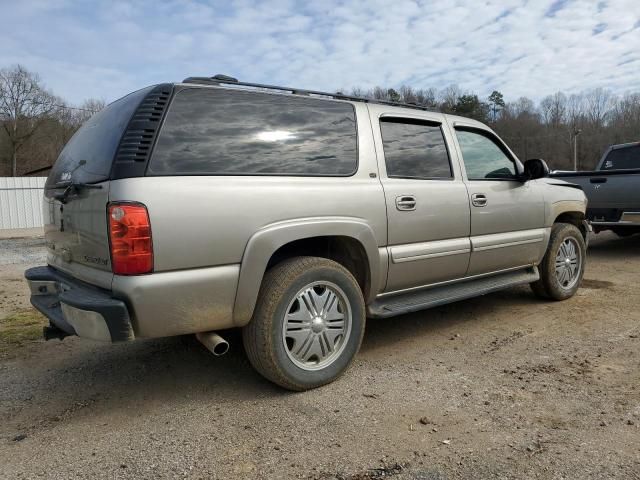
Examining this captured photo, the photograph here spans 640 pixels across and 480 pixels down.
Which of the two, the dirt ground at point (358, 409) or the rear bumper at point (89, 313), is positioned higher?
the rear bumper at point (89, 313)

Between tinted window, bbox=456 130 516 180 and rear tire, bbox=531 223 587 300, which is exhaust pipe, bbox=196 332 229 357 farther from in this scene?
rear tire, bbox=531 223 587 300

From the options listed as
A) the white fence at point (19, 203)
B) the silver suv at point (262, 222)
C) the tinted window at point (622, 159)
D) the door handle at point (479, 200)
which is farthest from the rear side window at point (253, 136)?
the white fence at point (19, 203)

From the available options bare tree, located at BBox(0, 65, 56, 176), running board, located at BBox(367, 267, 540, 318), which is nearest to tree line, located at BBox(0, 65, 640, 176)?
bare tree, located at BBox(0, 65, 56, 176)

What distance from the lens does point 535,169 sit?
187 inches

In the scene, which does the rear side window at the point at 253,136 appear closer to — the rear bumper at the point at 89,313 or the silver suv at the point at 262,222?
the silver suv at the point at 262,222

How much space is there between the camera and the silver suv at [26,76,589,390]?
8.70ft

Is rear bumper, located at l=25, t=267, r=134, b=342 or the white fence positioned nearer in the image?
rear bumper, located at l=25, t=267, r=134, b=342

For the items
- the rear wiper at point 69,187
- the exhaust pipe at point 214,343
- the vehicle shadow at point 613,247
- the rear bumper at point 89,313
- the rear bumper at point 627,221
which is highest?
the rear wiper at point 69,187

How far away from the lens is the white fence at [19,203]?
1798cm

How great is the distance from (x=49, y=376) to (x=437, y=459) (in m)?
2.83

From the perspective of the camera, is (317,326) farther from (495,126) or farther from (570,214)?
(495,126)

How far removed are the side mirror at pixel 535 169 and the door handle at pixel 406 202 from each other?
1.62 metres

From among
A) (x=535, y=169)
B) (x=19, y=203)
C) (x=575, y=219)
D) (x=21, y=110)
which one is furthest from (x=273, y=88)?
(x=21, y=110)

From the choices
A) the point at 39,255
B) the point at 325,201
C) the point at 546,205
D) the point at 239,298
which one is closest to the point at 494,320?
the point at 546,205
